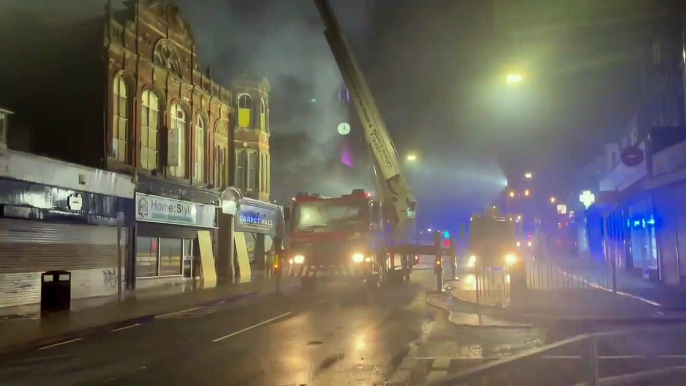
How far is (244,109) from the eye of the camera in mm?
33781

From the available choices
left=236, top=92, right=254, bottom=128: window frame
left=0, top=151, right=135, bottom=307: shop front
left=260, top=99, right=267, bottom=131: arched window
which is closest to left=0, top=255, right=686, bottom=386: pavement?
left=0, top=151, right=135, bottom=307: shop front

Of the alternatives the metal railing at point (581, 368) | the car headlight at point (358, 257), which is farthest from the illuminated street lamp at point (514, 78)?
the car headlight at point (358, 257)

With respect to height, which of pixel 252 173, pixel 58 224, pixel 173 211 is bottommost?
pixel 58 224

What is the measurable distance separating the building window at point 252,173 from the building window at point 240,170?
0.26 m

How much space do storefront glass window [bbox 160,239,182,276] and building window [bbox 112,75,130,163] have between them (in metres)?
4.49

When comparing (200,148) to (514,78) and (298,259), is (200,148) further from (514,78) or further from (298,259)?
(514,78)

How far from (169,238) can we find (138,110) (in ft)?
18.7

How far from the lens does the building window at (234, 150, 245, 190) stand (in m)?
33.4

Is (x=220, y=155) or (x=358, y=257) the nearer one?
(x=358, y=257)

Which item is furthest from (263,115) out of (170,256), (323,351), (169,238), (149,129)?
(323,351)

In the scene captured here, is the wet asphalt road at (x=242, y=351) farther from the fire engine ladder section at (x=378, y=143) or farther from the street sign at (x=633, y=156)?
the street sign at (x=633, y=156)

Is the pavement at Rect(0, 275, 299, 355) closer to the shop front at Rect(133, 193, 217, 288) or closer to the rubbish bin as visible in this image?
the rubbish bin

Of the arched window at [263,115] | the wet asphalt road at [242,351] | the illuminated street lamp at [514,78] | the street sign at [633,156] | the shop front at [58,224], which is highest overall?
the arched window at [263,115]

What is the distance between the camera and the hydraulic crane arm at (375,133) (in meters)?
20.6
